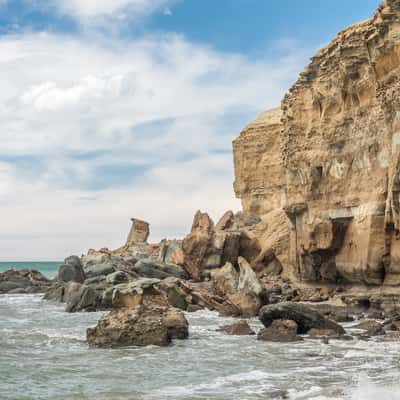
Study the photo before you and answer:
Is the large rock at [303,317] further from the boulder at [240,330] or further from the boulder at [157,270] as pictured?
the boulder at [157,270]

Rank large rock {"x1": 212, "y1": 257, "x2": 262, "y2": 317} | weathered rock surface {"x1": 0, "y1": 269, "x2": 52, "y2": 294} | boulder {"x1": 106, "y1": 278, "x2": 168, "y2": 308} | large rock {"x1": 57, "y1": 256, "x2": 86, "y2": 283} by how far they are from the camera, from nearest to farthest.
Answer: boulder {"x1": 106, "y1": 278, "x2": 168, "y2": 308} → large rock {"x1": 212, "y1": 257, "x2": 262, "y2": 317} → large rock {"x1": 57, "y1": 256, "x2": 86, "y2": 283} → weathered rock surface {"x1": 0, "y1": 269, "x2": 52, "y2": 294}

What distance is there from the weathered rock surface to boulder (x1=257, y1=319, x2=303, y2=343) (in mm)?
26970

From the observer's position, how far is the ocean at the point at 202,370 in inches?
403

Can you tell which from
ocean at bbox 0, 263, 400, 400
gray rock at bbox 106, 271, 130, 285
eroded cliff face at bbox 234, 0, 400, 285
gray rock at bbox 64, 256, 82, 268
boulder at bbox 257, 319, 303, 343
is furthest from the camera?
gray rock at bbox 64, 256, 82, 268

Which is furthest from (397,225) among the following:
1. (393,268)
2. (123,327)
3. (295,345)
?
(123,327)

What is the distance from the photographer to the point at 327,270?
2739 cm

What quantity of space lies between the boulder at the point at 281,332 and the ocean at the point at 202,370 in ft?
1.40

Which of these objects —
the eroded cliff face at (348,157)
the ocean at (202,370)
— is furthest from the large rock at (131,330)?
the eroded cliff face at (348,157)

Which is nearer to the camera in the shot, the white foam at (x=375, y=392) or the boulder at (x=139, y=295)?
the white foam at (x=375, y=392)

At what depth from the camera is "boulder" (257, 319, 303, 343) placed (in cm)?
1588

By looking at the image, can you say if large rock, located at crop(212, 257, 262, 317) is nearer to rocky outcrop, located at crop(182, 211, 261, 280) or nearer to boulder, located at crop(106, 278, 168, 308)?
boulder, located at crop(106, 278, 168, 308)

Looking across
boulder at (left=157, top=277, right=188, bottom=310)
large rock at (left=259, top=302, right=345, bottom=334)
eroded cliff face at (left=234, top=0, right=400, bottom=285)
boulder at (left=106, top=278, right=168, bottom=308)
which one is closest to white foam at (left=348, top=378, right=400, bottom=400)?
large rock at (left=259, top=302, right=345, bottom=334)

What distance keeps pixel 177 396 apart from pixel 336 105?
65.9 feet

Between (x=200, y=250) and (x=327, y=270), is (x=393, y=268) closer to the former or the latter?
(x=327, y=270)
